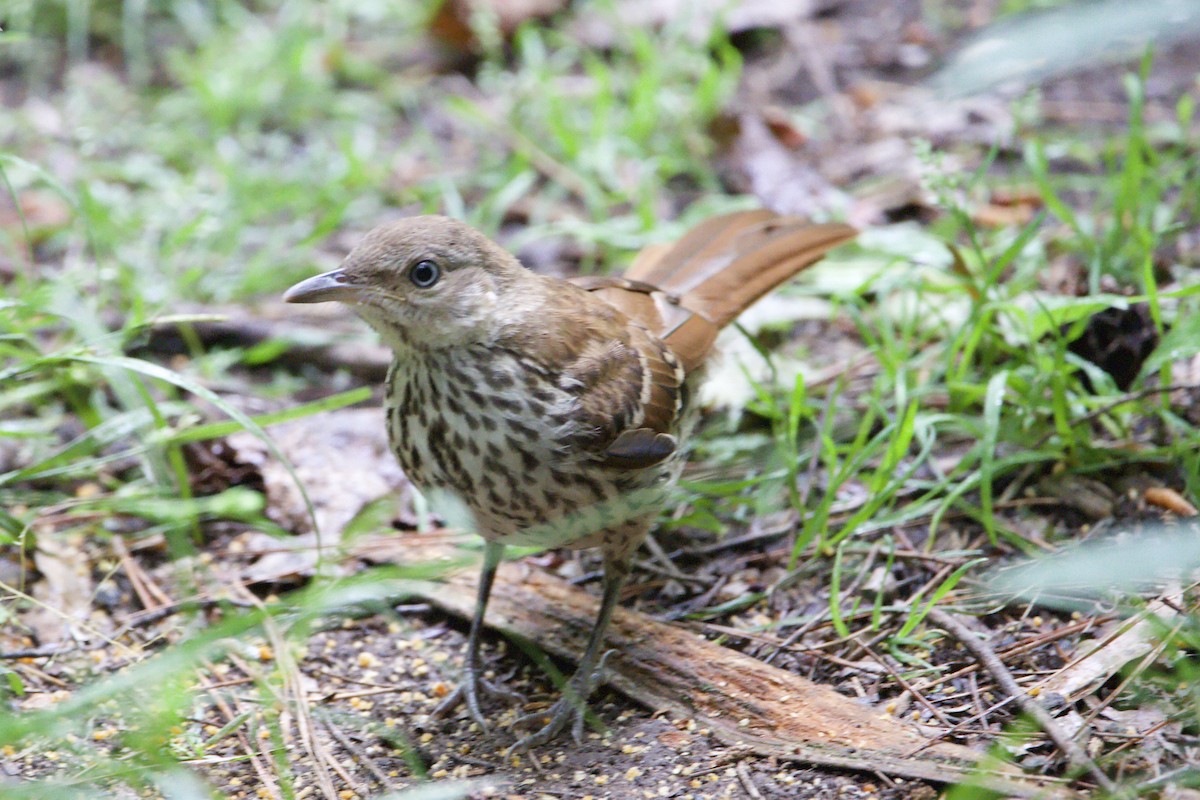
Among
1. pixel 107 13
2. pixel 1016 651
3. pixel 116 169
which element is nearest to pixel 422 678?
pixel 1016 651

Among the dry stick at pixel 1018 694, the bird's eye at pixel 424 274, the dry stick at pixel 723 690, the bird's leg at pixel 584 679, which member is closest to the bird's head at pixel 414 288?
the bird's eye at pixel 424 274

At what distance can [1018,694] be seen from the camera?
9.02 feet

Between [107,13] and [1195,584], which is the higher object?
[107,13]

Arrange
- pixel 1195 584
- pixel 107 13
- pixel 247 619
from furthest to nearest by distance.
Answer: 1. pixel 107 13
2. pixel 1195 584
3. pixel 247 619

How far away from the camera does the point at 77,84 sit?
5531 millimetres

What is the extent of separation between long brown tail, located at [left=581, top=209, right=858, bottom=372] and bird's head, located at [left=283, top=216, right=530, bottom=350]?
2.15ft

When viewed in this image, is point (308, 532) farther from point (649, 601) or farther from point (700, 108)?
point (700, 108)

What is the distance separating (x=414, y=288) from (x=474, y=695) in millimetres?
1077

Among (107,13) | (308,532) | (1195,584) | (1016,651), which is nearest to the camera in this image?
(1195,584)

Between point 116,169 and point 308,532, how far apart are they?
7.75ft

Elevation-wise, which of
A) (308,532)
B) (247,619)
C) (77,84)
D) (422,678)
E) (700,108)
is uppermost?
(77,84)

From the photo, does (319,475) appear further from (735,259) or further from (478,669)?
(735,259)

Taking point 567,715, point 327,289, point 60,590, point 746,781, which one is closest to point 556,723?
point 567,715

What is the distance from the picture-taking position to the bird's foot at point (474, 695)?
3.12m
